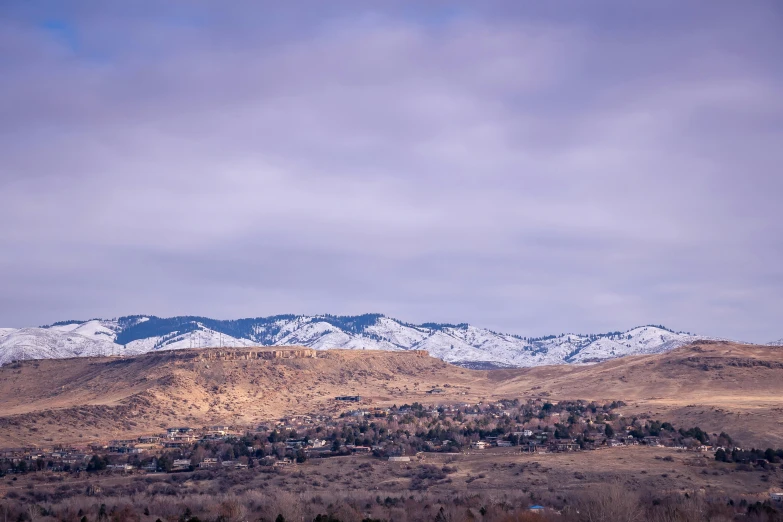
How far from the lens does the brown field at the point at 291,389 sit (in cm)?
13188

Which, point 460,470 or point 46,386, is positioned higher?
point 46,386

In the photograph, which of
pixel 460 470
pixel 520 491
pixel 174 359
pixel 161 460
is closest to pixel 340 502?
pixel 520 491

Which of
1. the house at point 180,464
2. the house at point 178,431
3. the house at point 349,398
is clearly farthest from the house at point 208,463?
the house at point 349,398

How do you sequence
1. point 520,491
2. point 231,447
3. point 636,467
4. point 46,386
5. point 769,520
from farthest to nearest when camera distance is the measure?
point 46,386, point 231,447, point 636,467, point 520,491, point 769,520

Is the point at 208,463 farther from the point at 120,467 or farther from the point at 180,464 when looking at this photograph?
the point at 120,467

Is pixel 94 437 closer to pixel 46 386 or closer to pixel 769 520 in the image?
pixel 46 386

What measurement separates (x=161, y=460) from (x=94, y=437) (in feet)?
97.6

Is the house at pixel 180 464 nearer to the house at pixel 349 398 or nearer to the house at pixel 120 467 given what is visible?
the house at pixel 120 467

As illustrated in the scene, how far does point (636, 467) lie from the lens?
9544 cm

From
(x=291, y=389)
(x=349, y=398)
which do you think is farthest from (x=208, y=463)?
(x=291, y=389)

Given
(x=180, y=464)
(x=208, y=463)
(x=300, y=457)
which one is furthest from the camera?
(x=300, y=457)

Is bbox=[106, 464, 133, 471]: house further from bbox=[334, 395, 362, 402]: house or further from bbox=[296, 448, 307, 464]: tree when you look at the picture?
bbox=[334, 395, 362, 402]: house

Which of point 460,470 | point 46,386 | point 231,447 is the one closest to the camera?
point 460,470

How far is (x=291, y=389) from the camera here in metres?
173
